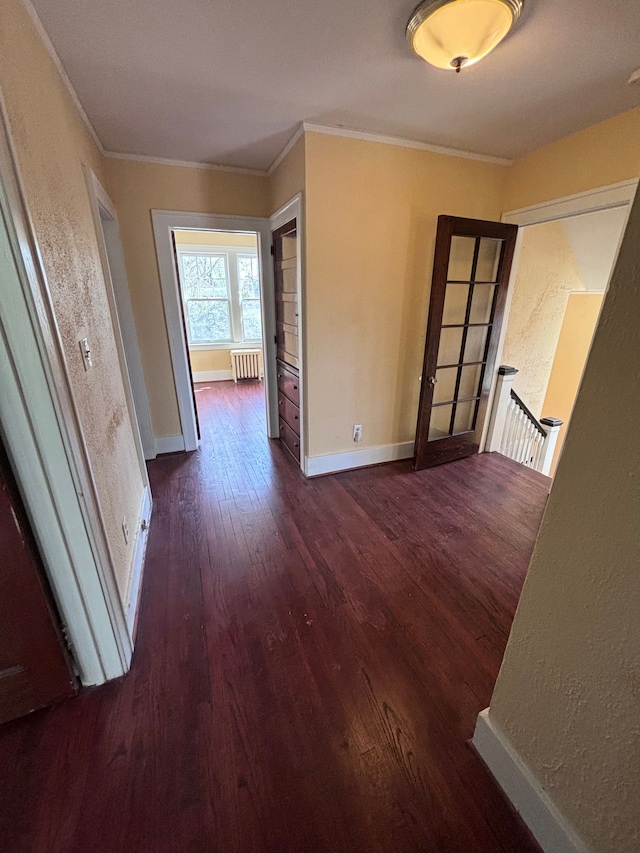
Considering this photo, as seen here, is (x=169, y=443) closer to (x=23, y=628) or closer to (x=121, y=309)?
(x=121, y=309)

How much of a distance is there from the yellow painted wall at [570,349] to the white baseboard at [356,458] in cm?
215

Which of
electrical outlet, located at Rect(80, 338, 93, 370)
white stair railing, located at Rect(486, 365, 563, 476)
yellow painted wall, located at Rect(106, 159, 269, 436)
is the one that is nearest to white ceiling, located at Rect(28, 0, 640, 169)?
yellow painted wall, located at Rect(106, 159, 269, 436)

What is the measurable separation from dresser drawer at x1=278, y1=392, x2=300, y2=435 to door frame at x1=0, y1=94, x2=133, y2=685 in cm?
190

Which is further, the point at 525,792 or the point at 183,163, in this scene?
the point at 183,163

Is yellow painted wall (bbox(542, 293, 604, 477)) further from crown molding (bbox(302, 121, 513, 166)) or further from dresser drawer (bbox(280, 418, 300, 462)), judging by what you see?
dresser drawer (bbox(280, 418, 300, 462))

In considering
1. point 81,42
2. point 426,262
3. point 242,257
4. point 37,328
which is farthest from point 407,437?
point 242,257

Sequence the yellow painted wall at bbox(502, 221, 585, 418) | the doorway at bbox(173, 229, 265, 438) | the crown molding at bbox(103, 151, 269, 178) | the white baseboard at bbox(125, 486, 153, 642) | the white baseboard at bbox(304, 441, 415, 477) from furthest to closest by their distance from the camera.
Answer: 1. the doorway at bbox(173, 229, 265, 438)
2. the yellow painted wall at bbox(502, 221, 585, 418)
3. the white baseboard at bbox(304, 441, 415, 477)
4. the crown molding at bbox(103, 151, 269, 178)
5. the white baseboard at bbox(125, 486, 153, 642)

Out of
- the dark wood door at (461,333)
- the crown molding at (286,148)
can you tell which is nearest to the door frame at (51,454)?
the crown molding at (286,148)

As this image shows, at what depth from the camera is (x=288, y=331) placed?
308 centimetres

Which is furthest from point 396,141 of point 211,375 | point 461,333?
point 211,375

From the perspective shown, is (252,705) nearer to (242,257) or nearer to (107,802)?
(107,802)

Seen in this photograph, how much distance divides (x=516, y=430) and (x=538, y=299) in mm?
1313

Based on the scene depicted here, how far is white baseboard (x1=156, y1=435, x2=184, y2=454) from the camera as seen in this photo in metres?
3.29

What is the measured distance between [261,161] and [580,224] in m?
2.86
